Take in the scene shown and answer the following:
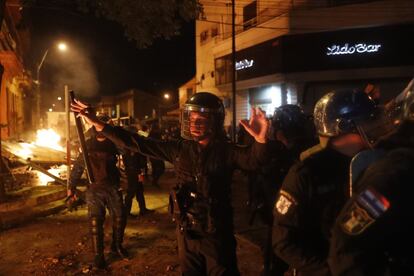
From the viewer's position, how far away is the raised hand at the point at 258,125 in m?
3.43

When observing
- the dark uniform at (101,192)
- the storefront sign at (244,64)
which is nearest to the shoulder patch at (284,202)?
the dark uniform at (101,192)

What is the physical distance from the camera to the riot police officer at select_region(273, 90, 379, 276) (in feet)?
7.58

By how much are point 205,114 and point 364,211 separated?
7.72ft

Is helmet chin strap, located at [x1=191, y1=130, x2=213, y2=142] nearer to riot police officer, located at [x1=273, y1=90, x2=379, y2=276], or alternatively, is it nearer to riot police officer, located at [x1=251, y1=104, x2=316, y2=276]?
riot police officer, located at [x1=251, y1=104, x2=316, y2=276]

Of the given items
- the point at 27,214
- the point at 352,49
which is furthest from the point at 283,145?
the point at 352,49

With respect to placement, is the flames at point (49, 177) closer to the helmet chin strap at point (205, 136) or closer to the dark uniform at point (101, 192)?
the dark uniform at point (101, 192)

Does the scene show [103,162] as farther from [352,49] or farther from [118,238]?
[352,49]

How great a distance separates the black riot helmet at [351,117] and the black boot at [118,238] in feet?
14.0

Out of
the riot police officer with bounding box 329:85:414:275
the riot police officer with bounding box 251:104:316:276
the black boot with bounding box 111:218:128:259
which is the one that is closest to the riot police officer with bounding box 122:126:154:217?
the black boot with bounding box 111:218:128:259

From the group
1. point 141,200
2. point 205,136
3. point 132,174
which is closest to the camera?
point 205,136

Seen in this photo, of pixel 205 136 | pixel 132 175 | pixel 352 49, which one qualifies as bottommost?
pixel 132 175

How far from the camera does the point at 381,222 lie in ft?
5.26

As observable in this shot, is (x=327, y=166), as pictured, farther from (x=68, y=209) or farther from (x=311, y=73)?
(x=311, y=73)

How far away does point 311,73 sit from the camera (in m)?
23.6
